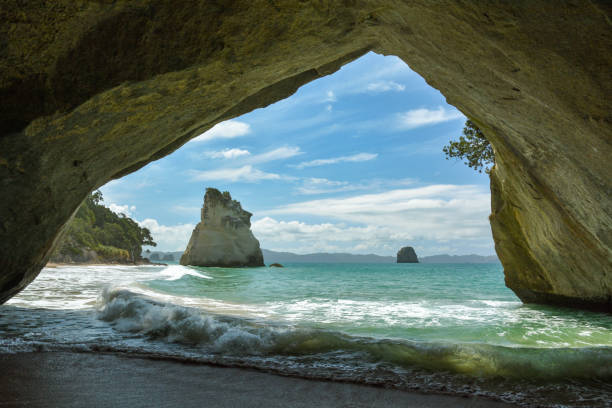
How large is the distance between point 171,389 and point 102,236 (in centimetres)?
7075

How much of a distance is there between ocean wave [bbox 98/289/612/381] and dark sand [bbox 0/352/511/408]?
81 cm

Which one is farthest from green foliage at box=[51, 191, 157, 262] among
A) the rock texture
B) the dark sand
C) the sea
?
the dark sand

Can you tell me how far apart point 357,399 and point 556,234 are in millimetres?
6761

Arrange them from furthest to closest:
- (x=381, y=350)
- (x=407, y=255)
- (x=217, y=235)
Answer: (x=407, y=255) → (x=217, y=235) → (x=381, y=350)

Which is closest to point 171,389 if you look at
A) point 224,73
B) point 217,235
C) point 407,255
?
point 224,73

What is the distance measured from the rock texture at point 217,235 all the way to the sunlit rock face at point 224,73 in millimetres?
52822

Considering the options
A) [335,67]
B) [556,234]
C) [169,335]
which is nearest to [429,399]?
[169,335]

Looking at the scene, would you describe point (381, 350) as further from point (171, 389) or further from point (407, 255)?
point (407, 255)

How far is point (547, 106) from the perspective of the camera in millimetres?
3760

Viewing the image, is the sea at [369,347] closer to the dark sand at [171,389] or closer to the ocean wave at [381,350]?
the ocean wave at [381,350]

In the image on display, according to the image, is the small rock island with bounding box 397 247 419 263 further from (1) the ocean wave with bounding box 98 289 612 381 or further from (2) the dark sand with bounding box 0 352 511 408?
(2) the dark sand with bounding box 0 352 511 408

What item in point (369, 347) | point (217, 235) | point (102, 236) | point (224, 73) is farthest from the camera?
point (102, 236)

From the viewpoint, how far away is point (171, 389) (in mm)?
3322

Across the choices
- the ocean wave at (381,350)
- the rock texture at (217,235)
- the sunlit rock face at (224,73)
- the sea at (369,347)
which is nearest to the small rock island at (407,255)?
the rock texture at (217,235)
